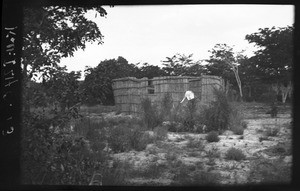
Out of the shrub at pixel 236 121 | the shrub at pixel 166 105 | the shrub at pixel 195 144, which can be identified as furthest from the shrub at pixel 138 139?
the shrub at pixel 236 121

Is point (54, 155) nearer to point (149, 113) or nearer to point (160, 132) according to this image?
point (149, 113)

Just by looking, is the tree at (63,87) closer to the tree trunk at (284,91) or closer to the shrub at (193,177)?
the shrub at (193,177)

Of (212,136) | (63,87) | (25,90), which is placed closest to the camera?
(25,90)

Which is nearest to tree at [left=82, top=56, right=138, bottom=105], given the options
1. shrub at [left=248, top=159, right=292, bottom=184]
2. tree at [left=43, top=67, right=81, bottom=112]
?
tree at [left=43, top=67, right=81, bottom=112]

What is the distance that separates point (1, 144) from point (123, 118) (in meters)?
1.37

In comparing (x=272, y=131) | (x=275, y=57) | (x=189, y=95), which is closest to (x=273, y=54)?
(x=275, y=57)

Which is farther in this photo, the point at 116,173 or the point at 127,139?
the point at 127,139

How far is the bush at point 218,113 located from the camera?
14.7 feet

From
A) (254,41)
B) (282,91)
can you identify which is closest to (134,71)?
(254,41)

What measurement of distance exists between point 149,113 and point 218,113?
105 cm

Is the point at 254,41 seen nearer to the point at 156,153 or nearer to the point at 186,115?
the point at 186,115

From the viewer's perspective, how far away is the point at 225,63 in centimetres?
397

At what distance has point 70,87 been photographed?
3773 millimetres

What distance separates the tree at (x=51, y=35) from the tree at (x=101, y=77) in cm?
27
